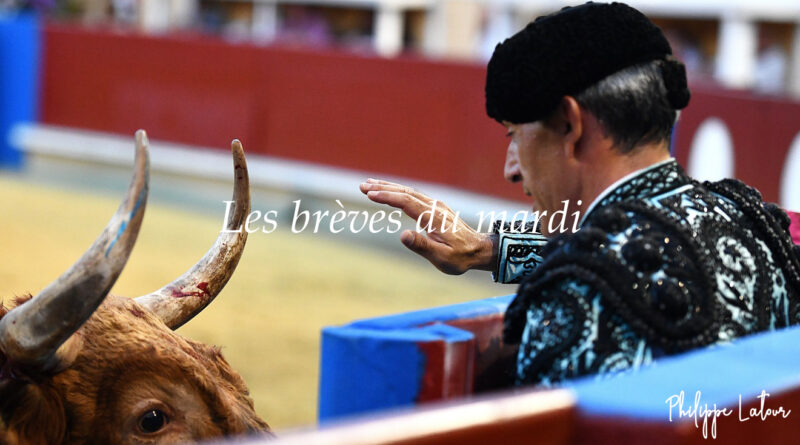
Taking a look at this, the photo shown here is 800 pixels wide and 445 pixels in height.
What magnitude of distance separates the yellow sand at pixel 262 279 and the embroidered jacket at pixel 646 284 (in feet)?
8.96

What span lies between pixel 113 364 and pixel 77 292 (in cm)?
35

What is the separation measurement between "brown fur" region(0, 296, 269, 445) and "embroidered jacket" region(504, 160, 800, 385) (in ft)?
2.07

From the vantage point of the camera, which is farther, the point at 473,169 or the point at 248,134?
the point at 248,134

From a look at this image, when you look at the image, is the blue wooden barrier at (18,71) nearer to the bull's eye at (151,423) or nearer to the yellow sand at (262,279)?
the yellow sand at (262,279)

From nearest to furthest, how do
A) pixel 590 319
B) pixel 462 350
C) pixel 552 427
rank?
1. pixel 552 427
2. pixel 590 319
3. pixel 462 350

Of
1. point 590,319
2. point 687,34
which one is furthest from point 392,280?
point 687,34

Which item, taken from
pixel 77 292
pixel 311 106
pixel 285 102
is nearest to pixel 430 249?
pixel 77 292

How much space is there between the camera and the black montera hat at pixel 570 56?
5.76ft

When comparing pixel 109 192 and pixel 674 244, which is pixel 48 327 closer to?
pixel 674 244

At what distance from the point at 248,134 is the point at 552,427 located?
29.7 ft

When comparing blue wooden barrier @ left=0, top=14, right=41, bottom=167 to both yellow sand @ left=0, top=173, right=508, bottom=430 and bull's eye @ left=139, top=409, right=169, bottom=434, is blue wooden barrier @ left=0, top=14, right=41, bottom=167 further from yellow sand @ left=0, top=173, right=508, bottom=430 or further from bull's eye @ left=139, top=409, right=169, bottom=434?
bull's eye @ left=139, top=409, right=169, bottom=434

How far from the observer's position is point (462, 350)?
173cm

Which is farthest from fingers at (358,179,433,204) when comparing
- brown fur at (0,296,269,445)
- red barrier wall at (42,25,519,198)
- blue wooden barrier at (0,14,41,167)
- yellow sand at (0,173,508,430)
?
blue wooden barrier at (0,14,41,167)

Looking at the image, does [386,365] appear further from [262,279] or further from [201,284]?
[262,279]
